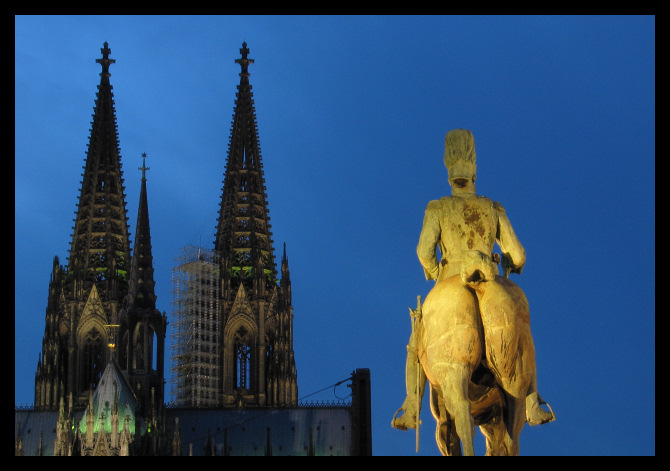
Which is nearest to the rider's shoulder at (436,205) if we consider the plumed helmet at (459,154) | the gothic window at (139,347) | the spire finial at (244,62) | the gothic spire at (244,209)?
the plumed helmet at (459,154)

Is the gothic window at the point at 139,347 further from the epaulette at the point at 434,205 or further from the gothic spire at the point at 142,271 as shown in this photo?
the epaulette at the point at 434,205

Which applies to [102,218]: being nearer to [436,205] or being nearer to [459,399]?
[436,205]

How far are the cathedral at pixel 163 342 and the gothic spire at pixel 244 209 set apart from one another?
3.5 inches

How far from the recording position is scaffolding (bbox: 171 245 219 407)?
88438mm

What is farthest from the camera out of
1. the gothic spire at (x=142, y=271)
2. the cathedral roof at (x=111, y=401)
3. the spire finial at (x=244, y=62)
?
the spire finial at (x=244, y=62)

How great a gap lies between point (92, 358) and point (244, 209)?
14.0m

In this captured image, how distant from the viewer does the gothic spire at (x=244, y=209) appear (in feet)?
305

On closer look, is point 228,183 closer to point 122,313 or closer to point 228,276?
point 228,276

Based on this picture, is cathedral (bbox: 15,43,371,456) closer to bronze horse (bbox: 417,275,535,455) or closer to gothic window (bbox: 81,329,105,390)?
gothic window (bbox: 81,329,105,390)

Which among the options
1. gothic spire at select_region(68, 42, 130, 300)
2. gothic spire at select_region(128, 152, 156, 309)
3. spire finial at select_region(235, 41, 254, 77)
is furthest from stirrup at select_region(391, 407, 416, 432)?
spire finial at select_region(235, 41, 254, 77)

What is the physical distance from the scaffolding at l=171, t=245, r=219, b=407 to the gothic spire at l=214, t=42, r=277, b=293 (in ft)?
5.67

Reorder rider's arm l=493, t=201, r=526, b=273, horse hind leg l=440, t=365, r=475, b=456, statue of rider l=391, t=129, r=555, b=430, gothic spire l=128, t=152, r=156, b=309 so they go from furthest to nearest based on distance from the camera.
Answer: gothic spire l=128, t=152, r=156, b=309
rider's arm l=493, t=201, r=526, b=273
statue of rider l=391, t=129, r=555, b=430
horse hind leg l=440, t=365, r=475, b=456

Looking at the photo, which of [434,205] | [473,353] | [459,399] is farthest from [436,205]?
[459,399]
